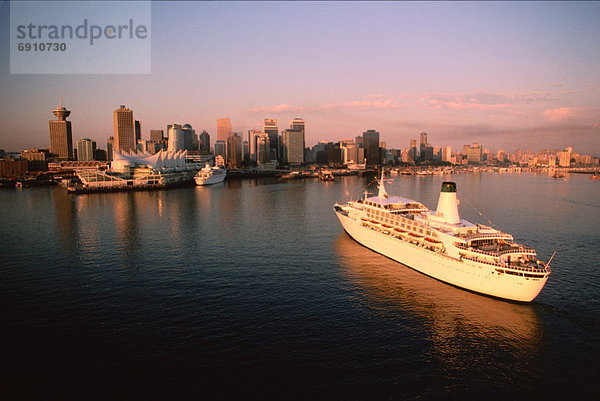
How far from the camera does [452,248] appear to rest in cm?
2205

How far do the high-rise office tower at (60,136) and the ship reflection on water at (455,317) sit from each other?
684 feet

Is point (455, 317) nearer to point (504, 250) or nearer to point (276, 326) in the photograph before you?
point (504, 250)

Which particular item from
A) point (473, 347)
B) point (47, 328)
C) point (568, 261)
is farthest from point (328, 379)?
point (568, 261)

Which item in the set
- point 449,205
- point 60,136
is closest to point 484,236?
point 449,205

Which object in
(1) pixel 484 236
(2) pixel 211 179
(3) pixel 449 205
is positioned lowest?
(1) pixel 484 236

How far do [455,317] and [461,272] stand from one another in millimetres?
3744

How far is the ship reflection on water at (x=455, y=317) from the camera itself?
14.5m

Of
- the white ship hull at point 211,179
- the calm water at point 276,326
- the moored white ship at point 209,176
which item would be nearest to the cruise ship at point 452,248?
the calm water at point 276,326

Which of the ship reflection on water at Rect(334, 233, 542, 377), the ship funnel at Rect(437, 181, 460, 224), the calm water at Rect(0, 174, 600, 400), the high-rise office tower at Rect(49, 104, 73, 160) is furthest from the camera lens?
the high-rise office tower at Rect(49, 104, 73, 160)

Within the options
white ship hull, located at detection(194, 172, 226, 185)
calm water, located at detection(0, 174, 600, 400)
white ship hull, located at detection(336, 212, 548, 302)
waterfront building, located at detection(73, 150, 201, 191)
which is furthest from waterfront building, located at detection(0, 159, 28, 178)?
white ship hull, located at detection(336, 212, 548, 302)

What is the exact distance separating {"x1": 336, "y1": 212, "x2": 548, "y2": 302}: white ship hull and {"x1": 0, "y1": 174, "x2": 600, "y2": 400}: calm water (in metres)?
0.58

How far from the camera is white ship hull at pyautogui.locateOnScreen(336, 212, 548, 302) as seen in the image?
61.6 feet

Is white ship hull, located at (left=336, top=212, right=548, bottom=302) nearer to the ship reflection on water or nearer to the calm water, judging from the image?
the ship reflection on water

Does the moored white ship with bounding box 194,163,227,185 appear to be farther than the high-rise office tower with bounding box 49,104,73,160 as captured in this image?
No
